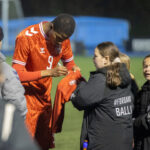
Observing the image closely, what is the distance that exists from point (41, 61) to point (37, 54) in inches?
4.1

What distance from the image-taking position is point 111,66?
391 centimetres

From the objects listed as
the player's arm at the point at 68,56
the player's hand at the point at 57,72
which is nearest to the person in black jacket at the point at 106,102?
the player's hand at the point at 57,72

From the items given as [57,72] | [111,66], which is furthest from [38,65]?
[111,66]

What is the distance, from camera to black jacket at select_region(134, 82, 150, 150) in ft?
13.2

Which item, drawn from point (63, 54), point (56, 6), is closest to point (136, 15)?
point (56, 6)

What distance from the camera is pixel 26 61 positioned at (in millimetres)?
4691

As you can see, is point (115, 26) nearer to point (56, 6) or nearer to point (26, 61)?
point (56, 6)

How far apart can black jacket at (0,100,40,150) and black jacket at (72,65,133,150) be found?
2.11 meters

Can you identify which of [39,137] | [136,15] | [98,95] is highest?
[98,95]

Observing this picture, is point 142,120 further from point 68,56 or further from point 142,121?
point 68,56

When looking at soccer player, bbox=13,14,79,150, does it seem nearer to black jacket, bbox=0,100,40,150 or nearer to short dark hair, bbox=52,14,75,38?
short dark hair, bbox=52,14,75,38

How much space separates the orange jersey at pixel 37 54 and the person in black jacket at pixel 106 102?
36.2 inches

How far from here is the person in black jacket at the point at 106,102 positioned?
3.82 metres

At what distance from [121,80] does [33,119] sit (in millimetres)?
1431
